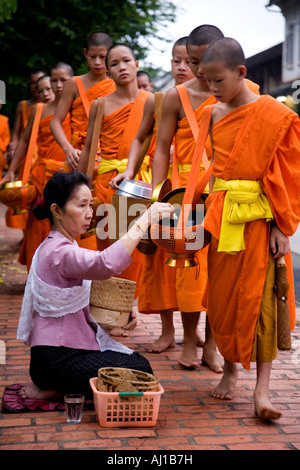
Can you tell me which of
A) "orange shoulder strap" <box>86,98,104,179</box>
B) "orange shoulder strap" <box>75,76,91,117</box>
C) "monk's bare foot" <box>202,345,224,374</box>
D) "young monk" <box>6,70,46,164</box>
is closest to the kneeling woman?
"monk's bare foot" <box>202,345,224,374</box>

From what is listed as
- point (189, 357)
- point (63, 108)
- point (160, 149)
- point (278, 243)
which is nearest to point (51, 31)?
point (63, 108)

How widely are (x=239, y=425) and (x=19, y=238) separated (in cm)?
895

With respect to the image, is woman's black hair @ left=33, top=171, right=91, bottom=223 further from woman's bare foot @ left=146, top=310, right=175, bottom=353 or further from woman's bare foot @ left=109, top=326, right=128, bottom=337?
woman's bare foot @ left=109, top=326, right=128, bottom=337

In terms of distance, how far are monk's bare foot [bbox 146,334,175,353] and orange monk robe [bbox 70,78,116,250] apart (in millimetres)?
1441

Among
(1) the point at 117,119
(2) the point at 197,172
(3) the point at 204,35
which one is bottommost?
(2) the point at 197,172

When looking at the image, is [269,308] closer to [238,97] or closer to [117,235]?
[238,97]

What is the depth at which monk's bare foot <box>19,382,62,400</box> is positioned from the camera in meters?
3.98

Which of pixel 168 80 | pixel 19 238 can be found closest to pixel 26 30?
pixel 19 238

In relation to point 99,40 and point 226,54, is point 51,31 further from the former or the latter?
point 226,54

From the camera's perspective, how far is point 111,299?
4.04 m

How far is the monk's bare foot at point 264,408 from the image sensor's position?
3738 mm

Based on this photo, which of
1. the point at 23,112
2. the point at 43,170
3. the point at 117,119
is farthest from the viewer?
the point at 23,112

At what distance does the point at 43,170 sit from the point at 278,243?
434 centimetres

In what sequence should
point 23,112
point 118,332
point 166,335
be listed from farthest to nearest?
point 23,112 < point 118,332 < point 166,335
